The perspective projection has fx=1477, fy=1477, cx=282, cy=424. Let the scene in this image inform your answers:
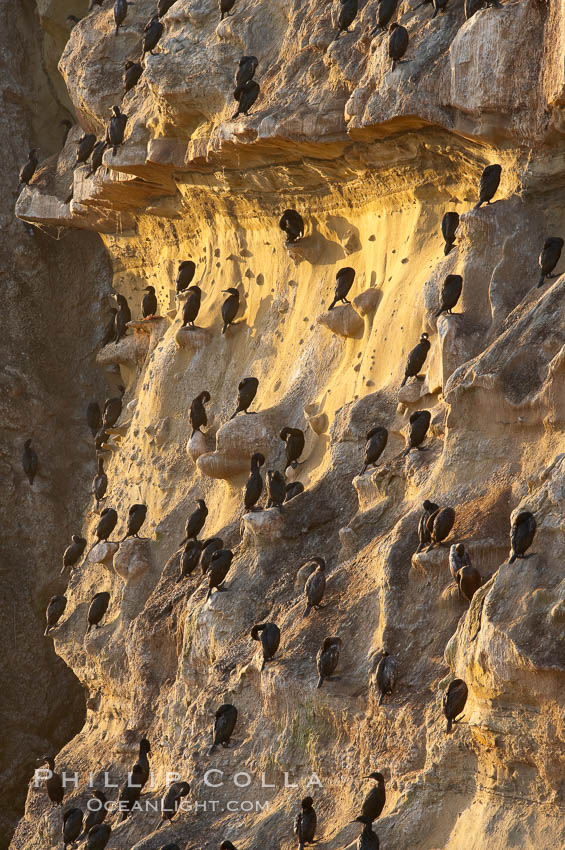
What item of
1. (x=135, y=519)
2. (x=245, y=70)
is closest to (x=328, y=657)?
(x=135, y=519)

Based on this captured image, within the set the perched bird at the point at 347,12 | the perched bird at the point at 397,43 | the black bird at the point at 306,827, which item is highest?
the perched bird at the point at 347,12

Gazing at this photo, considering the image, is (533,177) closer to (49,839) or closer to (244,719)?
(244,719)

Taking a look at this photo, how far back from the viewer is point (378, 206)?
1585cm

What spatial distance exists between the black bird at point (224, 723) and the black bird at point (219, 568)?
1561mm

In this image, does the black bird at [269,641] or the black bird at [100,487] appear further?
the black bird at [100,487]

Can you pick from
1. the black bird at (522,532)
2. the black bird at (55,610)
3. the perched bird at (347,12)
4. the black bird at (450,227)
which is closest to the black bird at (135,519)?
the black bird at (55,610)

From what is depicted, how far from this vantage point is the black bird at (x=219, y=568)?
48.8 ft

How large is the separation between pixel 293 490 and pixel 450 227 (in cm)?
318

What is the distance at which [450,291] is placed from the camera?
13266mm

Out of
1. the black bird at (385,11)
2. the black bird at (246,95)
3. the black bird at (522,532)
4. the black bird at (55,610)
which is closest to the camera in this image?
the black bird at (522,532)

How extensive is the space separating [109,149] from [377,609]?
28.8 ft

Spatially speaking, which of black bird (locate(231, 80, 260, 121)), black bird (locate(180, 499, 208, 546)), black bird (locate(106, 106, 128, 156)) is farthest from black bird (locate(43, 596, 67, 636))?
black bird (locate(231, 80, 260, 121))

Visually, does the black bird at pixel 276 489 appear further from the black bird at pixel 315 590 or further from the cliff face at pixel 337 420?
the black bird at pixel 315 590

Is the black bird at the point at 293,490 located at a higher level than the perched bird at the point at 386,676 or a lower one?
higher
